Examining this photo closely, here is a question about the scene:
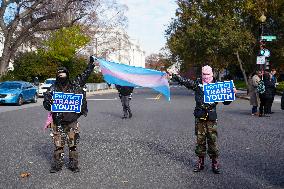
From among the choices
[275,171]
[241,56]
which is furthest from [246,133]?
[241,56]

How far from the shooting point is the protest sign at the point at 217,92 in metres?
7.81

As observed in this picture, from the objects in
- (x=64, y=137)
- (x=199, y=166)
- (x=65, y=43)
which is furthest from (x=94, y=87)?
(x=199, y=166)

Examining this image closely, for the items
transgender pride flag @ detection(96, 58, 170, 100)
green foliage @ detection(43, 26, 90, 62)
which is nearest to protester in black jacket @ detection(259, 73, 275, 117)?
transgender pride flag @ detection(96, 58, 170, 100)

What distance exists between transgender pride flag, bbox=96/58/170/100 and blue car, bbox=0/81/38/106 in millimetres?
19214

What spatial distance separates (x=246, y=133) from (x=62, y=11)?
101 ft

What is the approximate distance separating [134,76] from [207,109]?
186cm

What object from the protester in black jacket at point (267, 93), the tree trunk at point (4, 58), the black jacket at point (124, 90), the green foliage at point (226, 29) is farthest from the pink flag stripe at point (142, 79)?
the tree trunk at point (4, 58)

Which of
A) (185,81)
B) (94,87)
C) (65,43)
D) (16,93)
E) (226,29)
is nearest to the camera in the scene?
(185,81)

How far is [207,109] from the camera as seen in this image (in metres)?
7.70

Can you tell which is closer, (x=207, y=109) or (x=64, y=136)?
(x=207, y=109)

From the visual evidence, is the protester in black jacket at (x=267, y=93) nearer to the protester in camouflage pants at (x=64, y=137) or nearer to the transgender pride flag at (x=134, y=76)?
the transgender pride flag at (x=134, y=76)

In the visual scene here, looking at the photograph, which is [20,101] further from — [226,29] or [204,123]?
[204,123]

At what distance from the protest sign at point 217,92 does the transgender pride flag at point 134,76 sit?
1.12 meters

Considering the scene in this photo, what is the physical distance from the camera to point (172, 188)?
6492 mm
